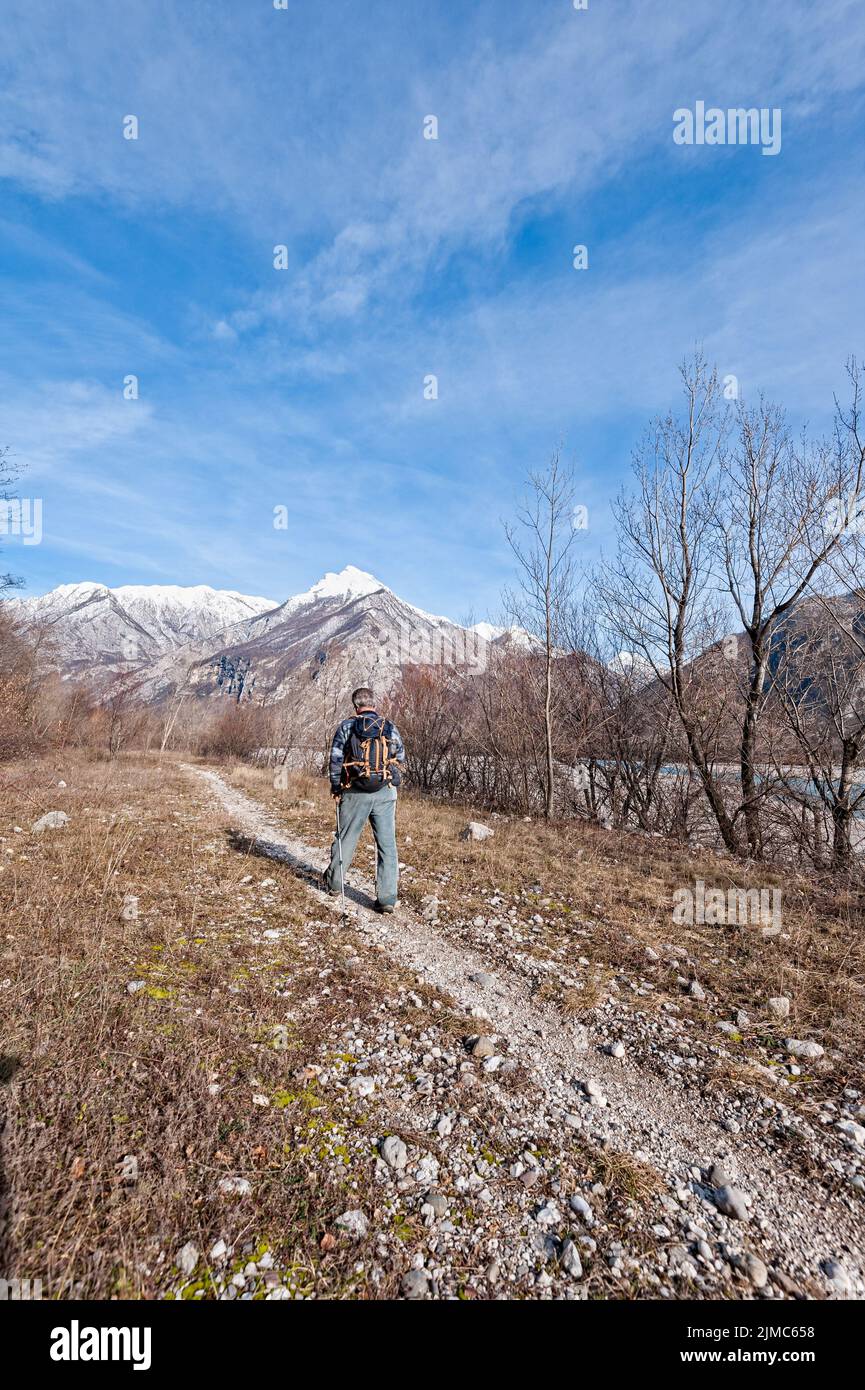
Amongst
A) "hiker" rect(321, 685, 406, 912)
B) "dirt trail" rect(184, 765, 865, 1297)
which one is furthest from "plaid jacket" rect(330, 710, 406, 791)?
"dirt trail" rect(184, 765, 865, 1297)

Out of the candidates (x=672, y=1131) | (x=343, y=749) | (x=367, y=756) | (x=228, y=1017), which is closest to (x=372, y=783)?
(x=367, y=756)

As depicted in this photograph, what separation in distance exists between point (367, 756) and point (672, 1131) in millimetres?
4629

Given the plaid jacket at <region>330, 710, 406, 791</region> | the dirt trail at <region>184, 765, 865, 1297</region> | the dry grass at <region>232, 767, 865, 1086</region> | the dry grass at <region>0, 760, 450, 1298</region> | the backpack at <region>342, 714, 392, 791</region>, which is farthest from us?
the plaid jacket at <region>330, 710, 406, 791</region>

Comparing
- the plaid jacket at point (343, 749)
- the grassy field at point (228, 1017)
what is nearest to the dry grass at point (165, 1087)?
the grassy field at point (228, 1017)

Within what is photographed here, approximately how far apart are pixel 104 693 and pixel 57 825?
4700 cm

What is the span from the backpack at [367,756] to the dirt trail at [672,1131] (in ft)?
6.85

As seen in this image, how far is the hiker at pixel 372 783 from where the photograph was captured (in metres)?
6.80

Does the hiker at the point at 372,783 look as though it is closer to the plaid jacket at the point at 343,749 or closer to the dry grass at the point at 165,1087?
the plaid jacket at the point at 343,749

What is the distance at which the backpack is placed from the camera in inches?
267

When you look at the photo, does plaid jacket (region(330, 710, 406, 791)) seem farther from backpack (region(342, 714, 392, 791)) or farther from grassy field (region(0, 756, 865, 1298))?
grassy field (region(0, 756, 865, 1298))

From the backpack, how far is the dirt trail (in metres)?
2.09

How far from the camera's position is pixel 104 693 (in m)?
50.3

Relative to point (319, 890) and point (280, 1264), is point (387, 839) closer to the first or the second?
point (319, 890)
